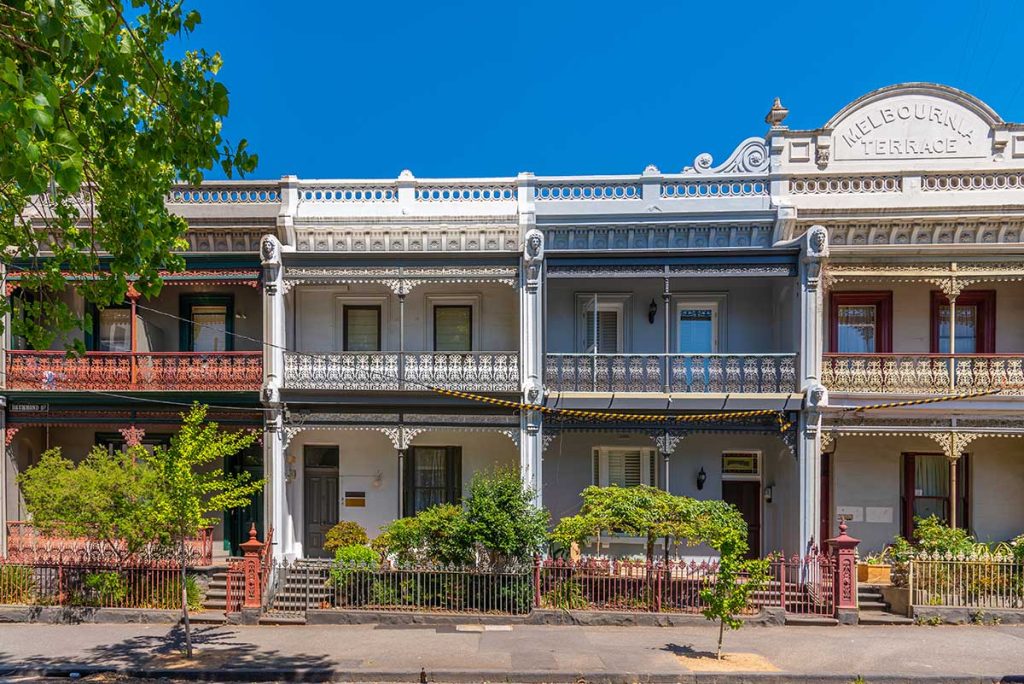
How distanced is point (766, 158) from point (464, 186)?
6.94 metres

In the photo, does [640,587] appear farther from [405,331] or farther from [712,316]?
[405,331]

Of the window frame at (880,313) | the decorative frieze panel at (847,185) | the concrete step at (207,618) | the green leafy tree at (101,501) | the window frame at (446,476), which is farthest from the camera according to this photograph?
the window frame at (446,476)

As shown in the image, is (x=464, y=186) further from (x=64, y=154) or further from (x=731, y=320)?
(x=64, y=154)

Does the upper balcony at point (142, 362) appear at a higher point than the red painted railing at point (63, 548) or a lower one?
higher

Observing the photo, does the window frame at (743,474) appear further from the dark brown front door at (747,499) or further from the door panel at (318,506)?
the door panel at (318,506)

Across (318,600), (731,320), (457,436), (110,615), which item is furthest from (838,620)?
(110,615)

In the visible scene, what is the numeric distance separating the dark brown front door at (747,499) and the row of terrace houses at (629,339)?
51 mm

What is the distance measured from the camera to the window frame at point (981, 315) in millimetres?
16422

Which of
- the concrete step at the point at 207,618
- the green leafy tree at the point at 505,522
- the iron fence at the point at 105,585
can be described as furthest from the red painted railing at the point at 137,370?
the green leafy tree at the point at 505,522

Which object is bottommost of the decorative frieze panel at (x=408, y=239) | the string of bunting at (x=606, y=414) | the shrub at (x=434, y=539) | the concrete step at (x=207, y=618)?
the concrete step at (x=207, y=618)

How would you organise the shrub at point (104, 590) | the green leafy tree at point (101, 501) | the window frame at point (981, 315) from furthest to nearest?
the window frame at point (981, 315), the shrub at point (104, 590), the green leafy tree at point (101, 501)

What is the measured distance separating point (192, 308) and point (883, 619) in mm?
16831

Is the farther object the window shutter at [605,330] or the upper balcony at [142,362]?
the window shutter at [605,330]

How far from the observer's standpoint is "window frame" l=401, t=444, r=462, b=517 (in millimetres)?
17375
